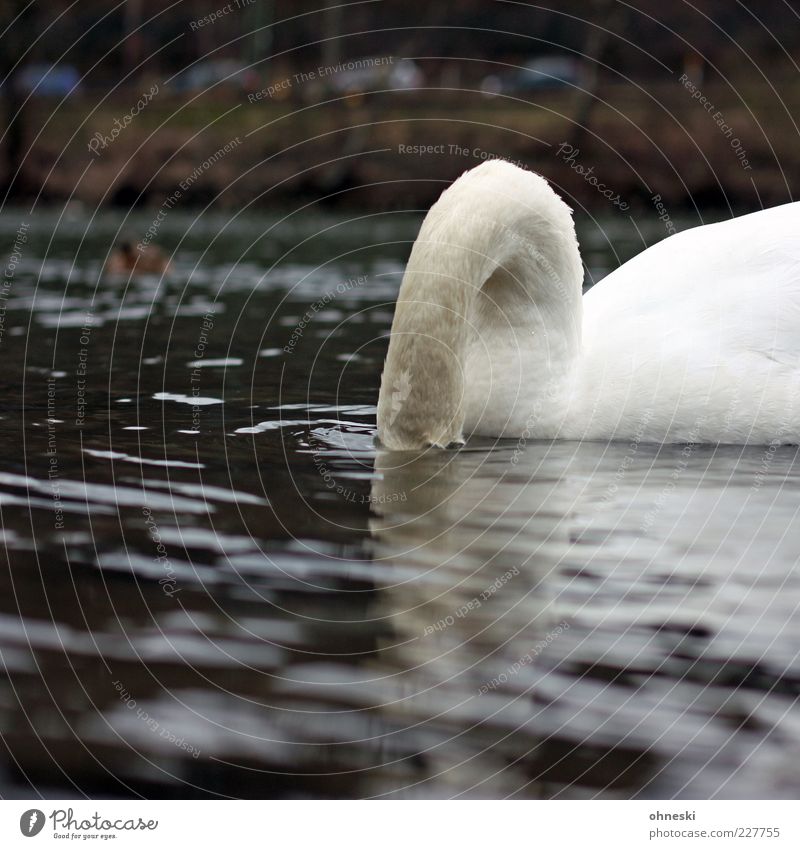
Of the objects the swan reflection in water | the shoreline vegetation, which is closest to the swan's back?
the swan reflection in water

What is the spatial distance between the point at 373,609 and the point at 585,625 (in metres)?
0.62

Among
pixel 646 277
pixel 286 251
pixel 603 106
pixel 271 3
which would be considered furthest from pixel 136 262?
pixel 271 3

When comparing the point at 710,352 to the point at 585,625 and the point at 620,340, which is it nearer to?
the point at 620,340

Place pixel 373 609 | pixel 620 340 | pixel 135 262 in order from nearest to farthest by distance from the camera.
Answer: pixel 373 609 → pixel 620 340 → pixel 135 262

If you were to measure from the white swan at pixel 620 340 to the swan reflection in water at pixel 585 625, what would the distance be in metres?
0.35

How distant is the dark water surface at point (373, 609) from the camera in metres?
3.22

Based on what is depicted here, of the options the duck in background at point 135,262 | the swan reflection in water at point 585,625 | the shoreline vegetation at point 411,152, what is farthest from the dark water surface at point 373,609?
the shoreline vegetation at point 411,152

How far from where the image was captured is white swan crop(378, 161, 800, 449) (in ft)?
20.5

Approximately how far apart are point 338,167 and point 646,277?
31.5 meters
